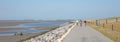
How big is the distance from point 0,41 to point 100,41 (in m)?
25.6

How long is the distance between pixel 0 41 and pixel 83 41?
25.0 m

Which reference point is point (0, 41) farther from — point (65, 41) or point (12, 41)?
point (65, 41)

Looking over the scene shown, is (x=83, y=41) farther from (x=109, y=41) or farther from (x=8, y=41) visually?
(x=8, y=41)

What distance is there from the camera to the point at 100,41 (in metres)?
19.6

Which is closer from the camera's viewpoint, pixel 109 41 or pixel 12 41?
pixel 109 41

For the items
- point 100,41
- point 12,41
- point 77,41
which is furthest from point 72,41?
point 12,41

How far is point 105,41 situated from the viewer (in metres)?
19.6

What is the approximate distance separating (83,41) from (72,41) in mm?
748

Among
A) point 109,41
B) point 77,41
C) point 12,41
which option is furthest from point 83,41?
point 12,41

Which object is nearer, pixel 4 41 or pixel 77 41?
pixel 77 41

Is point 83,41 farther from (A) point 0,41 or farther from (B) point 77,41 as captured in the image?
(A) point 0,41

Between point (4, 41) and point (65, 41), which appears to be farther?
point (4, 41)

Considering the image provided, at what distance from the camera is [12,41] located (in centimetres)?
4131

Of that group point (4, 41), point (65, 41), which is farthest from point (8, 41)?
point (65, 41)
